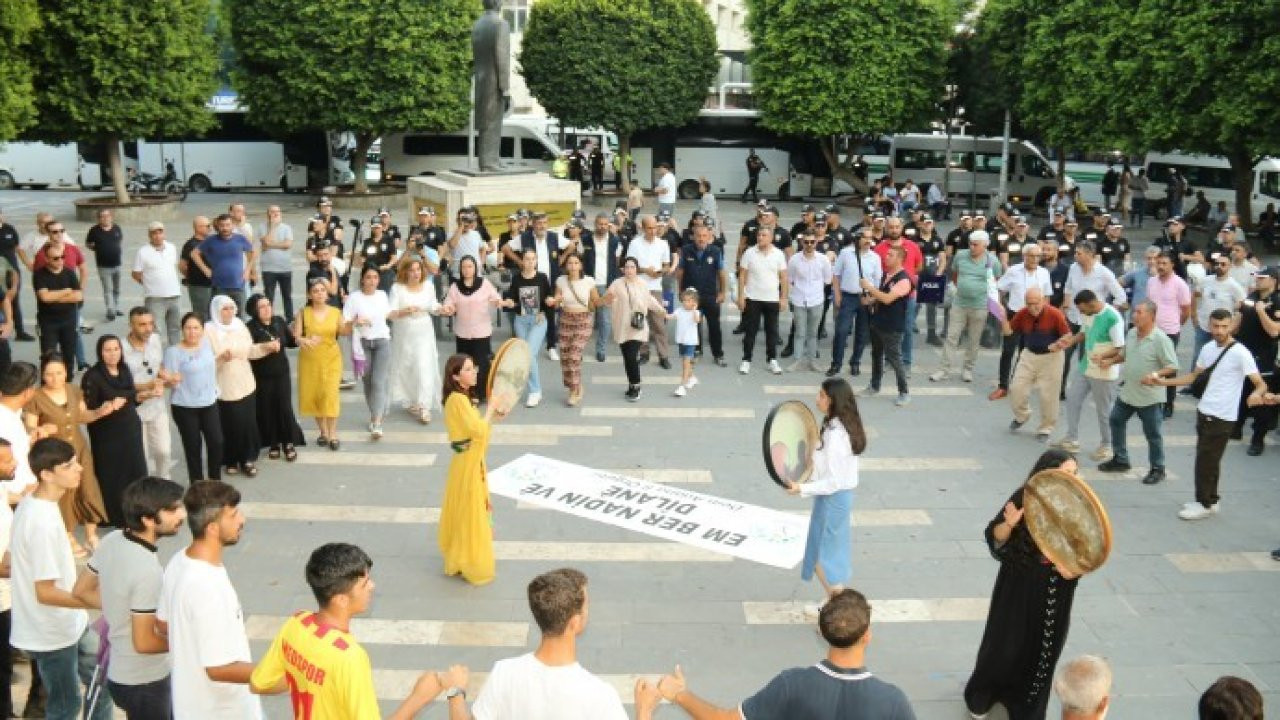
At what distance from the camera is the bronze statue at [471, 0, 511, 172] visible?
667 inches

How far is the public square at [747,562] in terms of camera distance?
23.3 feet

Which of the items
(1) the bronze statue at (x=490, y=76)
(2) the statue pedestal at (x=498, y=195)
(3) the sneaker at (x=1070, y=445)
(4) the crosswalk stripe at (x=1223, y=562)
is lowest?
(4) the crosswalk stripe at (x=1223, y=562)

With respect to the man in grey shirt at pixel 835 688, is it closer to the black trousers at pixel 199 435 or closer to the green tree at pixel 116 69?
the black trousers at pixel 199 435

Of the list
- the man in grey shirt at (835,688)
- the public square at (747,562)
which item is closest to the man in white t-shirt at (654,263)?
the public square at (747,562)

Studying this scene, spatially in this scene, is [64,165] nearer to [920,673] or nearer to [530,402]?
[530,402]

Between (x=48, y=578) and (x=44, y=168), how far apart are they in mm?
38647

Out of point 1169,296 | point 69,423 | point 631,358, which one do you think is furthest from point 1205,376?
point 69,423

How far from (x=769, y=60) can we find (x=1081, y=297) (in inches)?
977

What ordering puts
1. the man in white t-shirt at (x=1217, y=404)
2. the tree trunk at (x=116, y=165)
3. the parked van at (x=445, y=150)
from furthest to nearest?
the parked van at (x=445, y=150), the tree trunk at (x=116, y=165), the man in white t-shirt at (x=1217, y=404)

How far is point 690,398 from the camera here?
1295 cm

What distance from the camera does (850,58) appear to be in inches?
1298

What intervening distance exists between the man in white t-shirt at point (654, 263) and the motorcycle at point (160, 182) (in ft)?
84.5

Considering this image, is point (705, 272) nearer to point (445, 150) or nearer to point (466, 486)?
point (466, 486)

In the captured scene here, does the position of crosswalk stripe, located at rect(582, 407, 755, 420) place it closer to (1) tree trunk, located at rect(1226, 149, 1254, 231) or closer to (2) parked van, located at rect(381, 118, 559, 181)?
(1) tree trunk, located at rect(1226, 149, 1254, 231)
